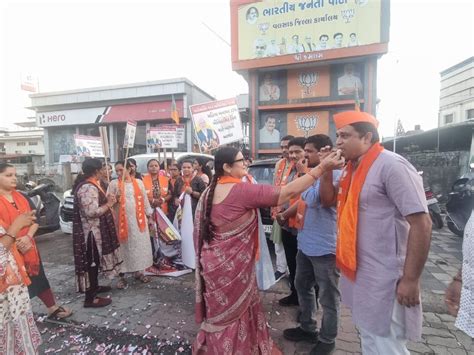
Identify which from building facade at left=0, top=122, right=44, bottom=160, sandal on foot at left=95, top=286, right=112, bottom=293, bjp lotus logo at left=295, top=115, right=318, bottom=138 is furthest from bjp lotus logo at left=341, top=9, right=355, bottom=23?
building facade at left=0, top=122, right=44, bottom=160

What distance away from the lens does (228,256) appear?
1966 millimetres

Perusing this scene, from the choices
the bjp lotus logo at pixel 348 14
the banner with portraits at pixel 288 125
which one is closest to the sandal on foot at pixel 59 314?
the banner with portraits at pixel 288 125

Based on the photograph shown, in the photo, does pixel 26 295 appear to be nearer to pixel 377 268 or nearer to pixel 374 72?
pixel 377 268

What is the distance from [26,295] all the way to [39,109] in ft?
65.5

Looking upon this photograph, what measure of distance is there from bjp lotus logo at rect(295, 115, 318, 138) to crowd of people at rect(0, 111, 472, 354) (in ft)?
31.2

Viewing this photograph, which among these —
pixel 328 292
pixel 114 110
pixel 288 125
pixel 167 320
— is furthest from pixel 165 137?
pixel 114 110

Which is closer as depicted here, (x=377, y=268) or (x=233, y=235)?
(x=377, y=268)

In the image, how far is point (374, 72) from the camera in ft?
36.2

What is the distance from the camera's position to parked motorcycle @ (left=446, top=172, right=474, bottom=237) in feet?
16.9

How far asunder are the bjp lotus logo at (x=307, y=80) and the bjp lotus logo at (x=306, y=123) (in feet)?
3.35

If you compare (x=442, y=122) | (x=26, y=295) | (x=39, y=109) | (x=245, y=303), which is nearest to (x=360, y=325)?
(x=245, y=303)

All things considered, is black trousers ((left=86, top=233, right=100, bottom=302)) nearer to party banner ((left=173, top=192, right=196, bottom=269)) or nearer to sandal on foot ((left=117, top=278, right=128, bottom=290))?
sandal on foot ((left=117, top=278, right=128, bottom=290))

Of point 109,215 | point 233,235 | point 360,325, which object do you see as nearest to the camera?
point 360,325

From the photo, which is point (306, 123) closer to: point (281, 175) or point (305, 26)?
point (305, 26)
